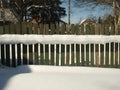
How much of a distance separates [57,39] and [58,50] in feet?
1.21

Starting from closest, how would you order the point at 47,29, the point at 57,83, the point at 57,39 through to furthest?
the point at 57,83, the point at 57,39, the point at 47,29

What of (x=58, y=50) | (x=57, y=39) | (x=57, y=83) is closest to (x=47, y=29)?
(x=57, y=39)

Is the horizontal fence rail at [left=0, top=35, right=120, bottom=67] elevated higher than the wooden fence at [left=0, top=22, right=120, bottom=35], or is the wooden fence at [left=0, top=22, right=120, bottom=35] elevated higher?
the wooden fence at [left=0, top=22, right=120, bottom=35]

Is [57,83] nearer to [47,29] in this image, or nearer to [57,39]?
[57,39]

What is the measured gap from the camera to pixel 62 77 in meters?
6.76

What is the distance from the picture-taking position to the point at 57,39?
10156mm

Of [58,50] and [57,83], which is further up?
[58,50]

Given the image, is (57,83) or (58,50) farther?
(58,50)

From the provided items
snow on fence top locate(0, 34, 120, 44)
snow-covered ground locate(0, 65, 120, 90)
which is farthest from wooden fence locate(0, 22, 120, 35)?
snow-covered ground locate(0, 65, 120, 90)

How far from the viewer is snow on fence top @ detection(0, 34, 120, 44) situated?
32.8ft

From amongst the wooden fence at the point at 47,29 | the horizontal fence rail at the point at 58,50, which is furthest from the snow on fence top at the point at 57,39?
the wooden fence at the point at 47,29

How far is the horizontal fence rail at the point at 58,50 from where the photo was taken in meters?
10.1

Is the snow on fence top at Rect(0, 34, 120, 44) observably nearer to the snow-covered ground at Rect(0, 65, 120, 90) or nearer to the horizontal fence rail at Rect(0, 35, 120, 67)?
the horizontal fence rail at Rect(0, 35, 120, 67)

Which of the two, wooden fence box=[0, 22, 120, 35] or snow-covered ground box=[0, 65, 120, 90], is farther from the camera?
wooden fence box=[0, 22, 120, 35]
